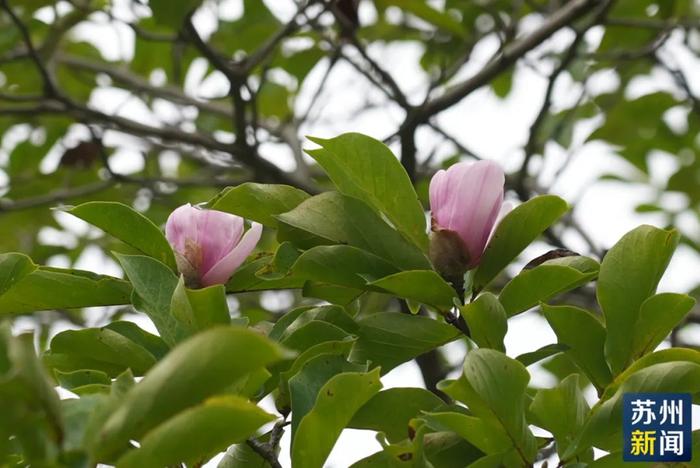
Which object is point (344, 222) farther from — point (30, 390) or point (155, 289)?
point (30, 390)

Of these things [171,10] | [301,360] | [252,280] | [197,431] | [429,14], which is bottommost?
[197,431]

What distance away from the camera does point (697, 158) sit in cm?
292

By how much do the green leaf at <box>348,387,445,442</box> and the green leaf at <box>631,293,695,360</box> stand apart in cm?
16

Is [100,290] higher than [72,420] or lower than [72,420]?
higher

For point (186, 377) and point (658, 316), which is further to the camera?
point (658, 316)

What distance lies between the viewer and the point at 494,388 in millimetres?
753

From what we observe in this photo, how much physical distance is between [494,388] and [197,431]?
25 cm

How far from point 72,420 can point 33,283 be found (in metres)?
0.31

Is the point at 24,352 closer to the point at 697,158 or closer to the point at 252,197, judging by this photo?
the point at 252,197

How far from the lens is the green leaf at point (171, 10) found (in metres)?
1.72

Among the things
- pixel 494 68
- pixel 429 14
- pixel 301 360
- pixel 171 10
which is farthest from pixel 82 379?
pixel 429 14

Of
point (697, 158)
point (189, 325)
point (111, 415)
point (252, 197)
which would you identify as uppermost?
point (697, 158)

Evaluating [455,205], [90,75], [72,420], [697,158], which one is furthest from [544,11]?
[72,420]

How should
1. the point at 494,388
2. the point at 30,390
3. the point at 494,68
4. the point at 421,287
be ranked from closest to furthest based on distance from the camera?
the point at 30,390 → the point at 494,388 → the point at 421,287 → the point at 494,68
